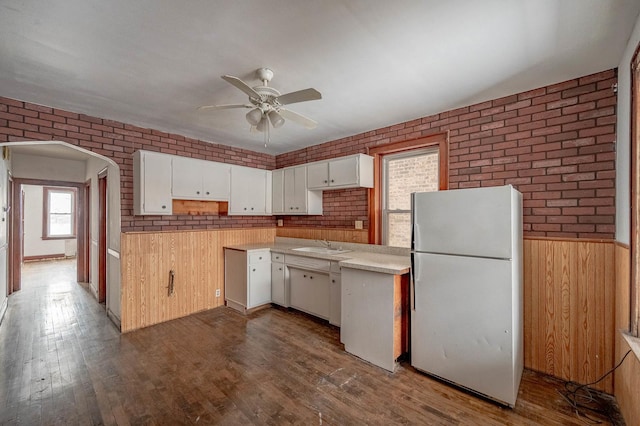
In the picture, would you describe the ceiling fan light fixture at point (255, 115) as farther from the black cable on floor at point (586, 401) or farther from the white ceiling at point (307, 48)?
the black cable on floor at point (586, 401)

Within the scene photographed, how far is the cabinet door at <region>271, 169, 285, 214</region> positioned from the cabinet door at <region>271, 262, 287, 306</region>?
37.7 inches

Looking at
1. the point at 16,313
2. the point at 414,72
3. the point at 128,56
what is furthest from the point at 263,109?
the point at 16,313

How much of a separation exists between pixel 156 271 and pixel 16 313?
2163mm

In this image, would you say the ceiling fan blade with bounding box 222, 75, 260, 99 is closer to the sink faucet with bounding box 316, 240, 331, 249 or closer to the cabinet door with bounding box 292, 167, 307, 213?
the cabinet door with bounding box 292, 167, 307, 213

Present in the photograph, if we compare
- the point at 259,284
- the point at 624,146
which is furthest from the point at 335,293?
the point at 624,146

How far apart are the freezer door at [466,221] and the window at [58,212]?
1046cm

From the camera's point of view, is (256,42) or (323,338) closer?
(256,42)

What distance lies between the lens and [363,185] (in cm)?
362

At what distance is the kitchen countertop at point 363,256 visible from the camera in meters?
2.61

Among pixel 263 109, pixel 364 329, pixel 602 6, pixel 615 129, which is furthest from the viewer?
pixel 364 329

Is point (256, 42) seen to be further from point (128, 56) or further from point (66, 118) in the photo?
point (66, 118)

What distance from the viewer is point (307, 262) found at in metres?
3.65

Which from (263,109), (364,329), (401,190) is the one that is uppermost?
(263,109)

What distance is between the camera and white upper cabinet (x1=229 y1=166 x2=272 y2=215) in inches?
168
